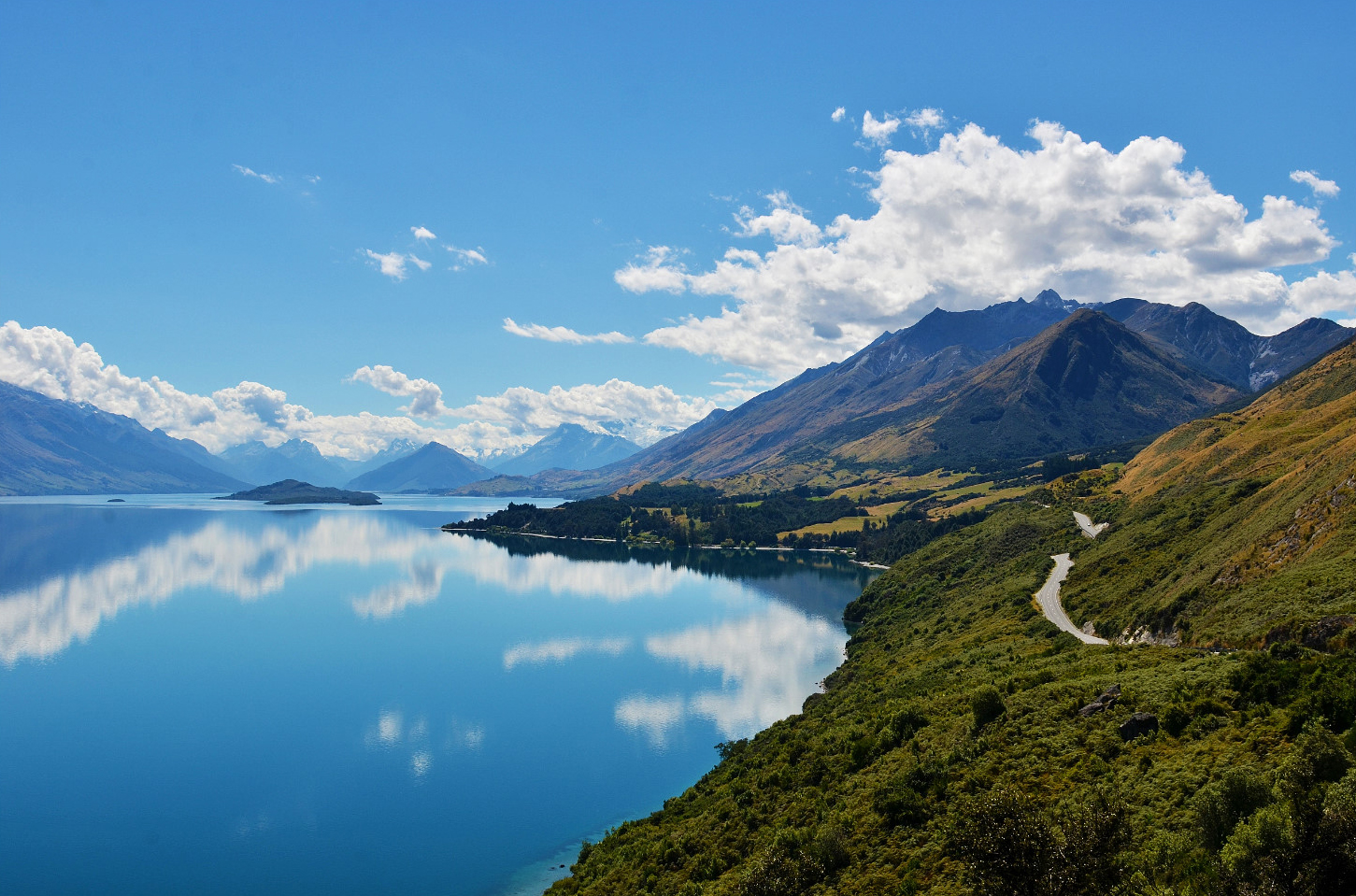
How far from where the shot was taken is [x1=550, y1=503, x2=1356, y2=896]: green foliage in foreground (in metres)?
23.4

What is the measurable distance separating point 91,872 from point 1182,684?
7624 centimetres

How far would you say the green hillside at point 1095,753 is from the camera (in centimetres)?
2389

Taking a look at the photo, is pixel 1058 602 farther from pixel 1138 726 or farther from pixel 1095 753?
pixel 1095 753

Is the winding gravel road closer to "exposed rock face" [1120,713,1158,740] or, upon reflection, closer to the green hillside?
the green hillside

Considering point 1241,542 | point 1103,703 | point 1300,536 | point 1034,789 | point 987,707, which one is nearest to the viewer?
point 1034,789

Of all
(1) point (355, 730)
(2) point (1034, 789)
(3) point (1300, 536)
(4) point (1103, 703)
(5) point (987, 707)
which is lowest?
(1) point (355, 730)

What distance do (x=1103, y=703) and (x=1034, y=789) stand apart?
8398 millimetres

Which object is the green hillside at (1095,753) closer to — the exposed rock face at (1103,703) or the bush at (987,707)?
the bush at (987,707)

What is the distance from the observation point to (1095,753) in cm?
3525

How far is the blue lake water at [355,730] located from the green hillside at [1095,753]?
13.0 metres

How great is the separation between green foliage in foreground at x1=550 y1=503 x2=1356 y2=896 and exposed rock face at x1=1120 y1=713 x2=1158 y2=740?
0.45m

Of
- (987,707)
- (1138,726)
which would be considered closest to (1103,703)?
(1138,726)

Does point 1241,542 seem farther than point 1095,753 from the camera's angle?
Yes

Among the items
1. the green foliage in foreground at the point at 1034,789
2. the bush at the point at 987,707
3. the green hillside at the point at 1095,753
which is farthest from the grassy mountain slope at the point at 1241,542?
the bush at the point at 987,707
